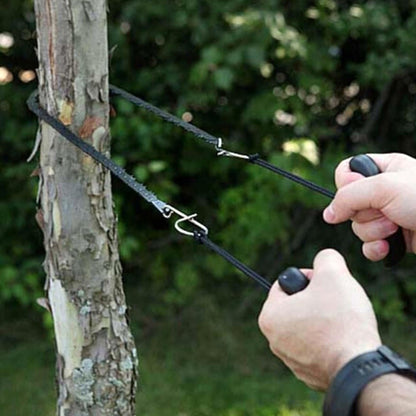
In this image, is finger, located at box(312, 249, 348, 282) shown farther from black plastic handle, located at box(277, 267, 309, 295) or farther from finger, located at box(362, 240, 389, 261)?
finger, located at box(362, 240, 389, 261)

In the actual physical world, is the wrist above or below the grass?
above

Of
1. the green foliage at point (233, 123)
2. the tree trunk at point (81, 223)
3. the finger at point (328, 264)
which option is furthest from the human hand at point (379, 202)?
the green foliage at point (233, 123)

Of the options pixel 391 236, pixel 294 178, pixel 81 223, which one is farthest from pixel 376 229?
pixel 81 223

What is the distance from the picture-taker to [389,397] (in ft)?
2.89

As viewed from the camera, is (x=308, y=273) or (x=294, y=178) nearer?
(x=308, y=273)

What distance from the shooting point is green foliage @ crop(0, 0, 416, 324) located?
3.34m

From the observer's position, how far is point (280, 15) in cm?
325

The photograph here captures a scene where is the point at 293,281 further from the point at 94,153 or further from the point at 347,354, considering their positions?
the point at 94,153

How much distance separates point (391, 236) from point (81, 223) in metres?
0.64

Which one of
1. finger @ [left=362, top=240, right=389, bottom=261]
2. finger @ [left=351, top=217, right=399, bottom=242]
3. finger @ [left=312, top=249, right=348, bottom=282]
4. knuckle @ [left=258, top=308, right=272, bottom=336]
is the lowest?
finger @ [left=362, top=240, right=389, bottom=261]

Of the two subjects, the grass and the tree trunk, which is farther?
the grass

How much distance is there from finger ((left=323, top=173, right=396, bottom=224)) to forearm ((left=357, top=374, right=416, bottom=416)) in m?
0.44

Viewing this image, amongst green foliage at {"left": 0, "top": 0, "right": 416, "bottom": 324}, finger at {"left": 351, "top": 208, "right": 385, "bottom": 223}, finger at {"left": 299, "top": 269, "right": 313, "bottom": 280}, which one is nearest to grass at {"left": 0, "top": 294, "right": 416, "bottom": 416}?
green foliage at {"left": 0, "top": 0, "right": 416, "bottom": 324}

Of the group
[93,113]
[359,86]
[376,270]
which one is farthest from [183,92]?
[93,113]
